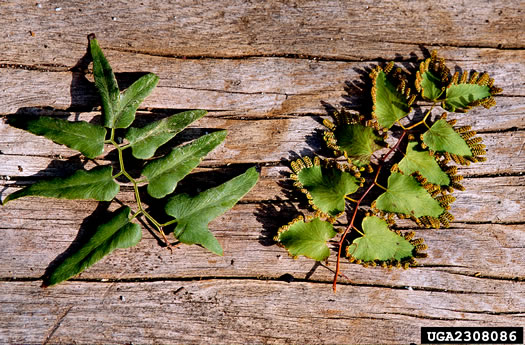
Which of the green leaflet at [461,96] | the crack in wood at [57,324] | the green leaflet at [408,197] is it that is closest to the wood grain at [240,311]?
the crack in wood at [57,324]

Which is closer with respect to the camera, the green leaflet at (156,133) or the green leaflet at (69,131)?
the green leaflet at (69,131)

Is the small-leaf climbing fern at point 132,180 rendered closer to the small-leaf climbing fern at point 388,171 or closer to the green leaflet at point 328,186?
the green leaflet at point 328,186

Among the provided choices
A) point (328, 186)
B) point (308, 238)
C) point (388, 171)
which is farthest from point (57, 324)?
point (388, 171)

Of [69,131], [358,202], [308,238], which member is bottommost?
[308,238]

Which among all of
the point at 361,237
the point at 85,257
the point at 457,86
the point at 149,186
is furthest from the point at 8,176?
the point at 457,86

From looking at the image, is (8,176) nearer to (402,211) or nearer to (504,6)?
(402,211)

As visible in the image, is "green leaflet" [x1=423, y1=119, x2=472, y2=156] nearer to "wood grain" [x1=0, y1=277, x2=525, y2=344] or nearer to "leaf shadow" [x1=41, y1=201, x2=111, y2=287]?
"wood grain" [x1=0, y1=277, x2=525, y2=344]

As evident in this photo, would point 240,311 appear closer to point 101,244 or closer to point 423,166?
point 101,244
